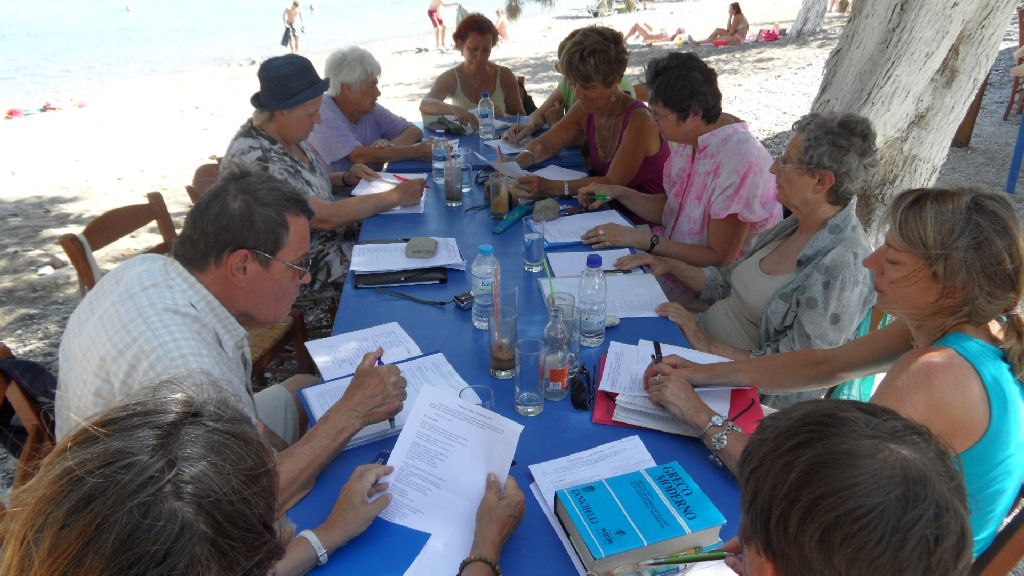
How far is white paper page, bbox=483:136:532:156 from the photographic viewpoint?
14.9ft

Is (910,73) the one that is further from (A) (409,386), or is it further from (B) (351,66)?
(B) (351,66)

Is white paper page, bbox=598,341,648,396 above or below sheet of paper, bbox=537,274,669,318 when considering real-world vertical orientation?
above

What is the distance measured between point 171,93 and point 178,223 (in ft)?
32.7

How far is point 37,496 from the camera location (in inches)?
30.8

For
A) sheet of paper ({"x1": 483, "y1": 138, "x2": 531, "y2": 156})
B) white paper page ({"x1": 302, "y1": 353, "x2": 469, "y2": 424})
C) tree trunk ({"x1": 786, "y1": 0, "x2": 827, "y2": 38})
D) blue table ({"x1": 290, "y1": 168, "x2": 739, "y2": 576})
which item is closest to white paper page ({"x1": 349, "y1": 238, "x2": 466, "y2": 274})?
blue table ({"x1": 290, "y1": 168, "x2": 739, "y2": 576})

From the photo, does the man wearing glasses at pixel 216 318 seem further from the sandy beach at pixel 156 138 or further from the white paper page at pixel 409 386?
the sandy beach at pixel 156 138

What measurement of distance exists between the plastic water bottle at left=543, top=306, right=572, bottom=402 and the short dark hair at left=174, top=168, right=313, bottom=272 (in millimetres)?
844

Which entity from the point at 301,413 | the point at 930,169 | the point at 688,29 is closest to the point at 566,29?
the point at 688,29

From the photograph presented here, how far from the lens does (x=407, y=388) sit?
1.89 m

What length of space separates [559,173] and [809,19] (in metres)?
14.8

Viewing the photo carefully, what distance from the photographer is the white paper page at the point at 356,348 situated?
2.01 m

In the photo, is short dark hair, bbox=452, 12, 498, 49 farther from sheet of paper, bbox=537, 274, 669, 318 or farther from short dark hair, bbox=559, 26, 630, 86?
sheet of paper, bbox=537, 274, 669, 318

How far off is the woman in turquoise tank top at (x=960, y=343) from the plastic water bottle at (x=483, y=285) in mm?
661

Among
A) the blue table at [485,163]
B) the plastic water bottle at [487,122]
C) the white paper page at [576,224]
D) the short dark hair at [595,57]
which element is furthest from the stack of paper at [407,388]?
the plastic water bottle at [487,122]
